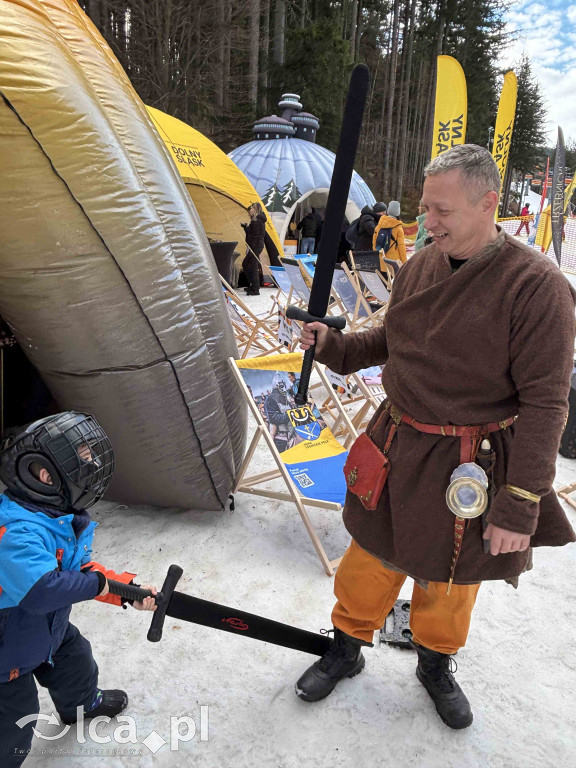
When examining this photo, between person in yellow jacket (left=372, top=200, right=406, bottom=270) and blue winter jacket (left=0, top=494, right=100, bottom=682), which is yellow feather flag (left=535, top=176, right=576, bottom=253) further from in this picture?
blue winter jacket (left=0, top=494, right=100, bottom=682)

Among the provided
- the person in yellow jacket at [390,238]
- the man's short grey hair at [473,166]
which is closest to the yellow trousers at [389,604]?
the man's short grey hair at [473,166]

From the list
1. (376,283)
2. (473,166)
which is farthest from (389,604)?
(376,283)

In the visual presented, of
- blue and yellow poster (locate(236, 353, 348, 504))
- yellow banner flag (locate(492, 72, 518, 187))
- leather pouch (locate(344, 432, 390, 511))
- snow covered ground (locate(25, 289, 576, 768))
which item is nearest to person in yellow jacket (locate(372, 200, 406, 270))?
yellow banner flag (locate(492, 72, 518, 187))

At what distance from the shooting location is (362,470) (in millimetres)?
1678

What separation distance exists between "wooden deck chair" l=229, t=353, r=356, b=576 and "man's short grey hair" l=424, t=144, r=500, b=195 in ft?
5.73

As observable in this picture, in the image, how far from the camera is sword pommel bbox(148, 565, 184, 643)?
1.33 meters

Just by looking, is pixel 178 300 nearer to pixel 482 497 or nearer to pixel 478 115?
pixel 482 497

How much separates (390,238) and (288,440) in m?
Result: 5.86

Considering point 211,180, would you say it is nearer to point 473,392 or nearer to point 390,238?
point 390,238

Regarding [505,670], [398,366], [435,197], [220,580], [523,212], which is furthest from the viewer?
[523,212]

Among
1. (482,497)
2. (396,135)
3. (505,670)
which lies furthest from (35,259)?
(396,135)

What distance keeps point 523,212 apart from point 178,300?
96.0 feet

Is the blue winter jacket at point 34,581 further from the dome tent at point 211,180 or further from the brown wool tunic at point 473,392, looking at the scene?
the dome tent at point 211,180

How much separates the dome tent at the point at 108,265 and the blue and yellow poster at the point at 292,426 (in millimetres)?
300
